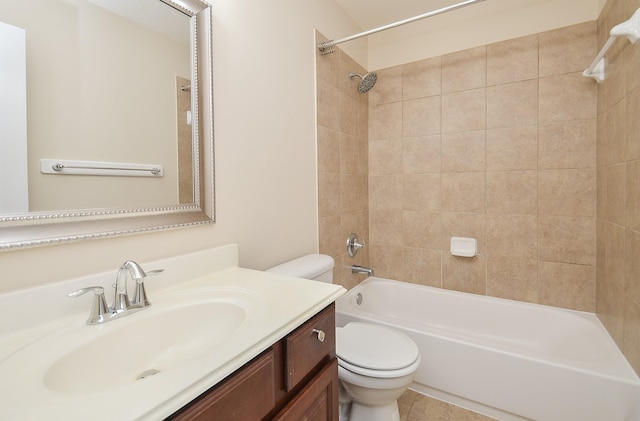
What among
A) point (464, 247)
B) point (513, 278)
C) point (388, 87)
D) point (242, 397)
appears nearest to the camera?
point (242, 397)

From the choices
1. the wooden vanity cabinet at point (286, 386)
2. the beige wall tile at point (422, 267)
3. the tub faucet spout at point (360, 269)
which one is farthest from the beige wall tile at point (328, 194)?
the wooden vanity cabinet at point (286, 386)

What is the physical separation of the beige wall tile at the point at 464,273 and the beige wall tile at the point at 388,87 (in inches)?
52.0

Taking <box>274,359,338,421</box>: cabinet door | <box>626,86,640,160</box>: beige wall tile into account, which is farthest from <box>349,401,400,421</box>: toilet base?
<box>626,86,640,160</box>: beige wall tile

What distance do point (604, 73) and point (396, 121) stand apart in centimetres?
121

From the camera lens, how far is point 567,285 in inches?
74.7

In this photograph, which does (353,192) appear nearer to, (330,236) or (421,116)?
(330,236)

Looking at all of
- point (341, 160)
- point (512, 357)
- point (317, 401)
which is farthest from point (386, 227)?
point (317, 401)

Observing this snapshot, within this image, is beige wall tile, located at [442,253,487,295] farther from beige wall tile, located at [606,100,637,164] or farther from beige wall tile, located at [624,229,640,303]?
beige wall tile, located at [606,100,637,164]

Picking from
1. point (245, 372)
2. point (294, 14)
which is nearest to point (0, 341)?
point (245, 372)

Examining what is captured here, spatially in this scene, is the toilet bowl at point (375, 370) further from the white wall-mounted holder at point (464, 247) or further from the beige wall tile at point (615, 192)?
the beige wall tile at point (615, 192)

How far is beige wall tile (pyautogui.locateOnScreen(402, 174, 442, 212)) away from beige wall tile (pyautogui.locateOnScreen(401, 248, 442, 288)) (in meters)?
0.35

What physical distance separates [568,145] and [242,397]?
2268 millimetres

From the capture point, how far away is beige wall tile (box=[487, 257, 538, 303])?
1.99 m

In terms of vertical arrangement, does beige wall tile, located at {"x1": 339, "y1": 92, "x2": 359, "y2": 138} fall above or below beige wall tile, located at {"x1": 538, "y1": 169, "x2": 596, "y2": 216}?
above
